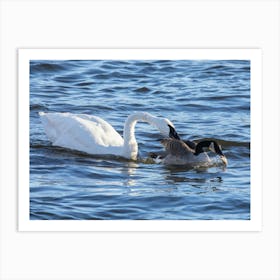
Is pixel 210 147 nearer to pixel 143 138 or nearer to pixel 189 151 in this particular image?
pixel 189 151

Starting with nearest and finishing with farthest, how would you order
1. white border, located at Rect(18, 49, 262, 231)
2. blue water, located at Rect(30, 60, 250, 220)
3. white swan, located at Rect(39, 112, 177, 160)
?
white border, located at Rect(18, 49, 262, 231), blue water, located at Rect(30, 60, 250, 220), white swan, located at Rect(39, 112, 177, 160)

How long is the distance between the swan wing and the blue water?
6cm

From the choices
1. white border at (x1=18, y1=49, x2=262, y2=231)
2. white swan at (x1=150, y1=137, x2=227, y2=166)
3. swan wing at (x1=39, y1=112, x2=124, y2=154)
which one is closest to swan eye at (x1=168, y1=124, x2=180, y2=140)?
white swan at (x1=150, y1=137, x2=227, y2=166)

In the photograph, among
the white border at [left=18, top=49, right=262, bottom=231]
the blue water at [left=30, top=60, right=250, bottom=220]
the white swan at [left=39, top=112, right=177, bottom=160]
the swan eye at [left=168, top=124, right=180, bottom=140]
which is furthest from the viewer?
the white swan at [left=39, top=112, right=177, bottom=160]

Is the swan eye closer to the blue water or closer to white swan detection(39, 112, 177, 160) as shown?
the blue water

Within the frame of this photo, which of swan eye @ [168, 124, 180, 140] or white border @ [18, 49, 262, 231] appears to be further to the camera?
swan eye @ [168, 124, 180, 140]

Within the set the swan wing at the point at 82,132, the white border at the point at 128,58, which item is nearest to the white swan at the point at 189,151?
the swan wing at the point at 82,132

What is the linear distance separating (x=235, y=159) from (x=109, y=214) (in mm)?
1350

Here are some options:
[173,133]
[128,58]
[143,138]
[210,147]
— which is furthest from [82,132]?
[128,58]

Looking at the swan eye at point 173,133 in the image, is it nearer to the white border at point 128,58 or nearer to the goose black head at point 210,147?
the goose black head at point 210,147

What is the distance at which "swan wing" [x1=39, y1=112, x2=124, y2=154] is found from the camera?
474 inches

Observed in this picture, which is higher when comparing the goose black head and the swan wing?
the swan wing

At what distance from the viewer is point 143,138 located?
1249 centimetres
